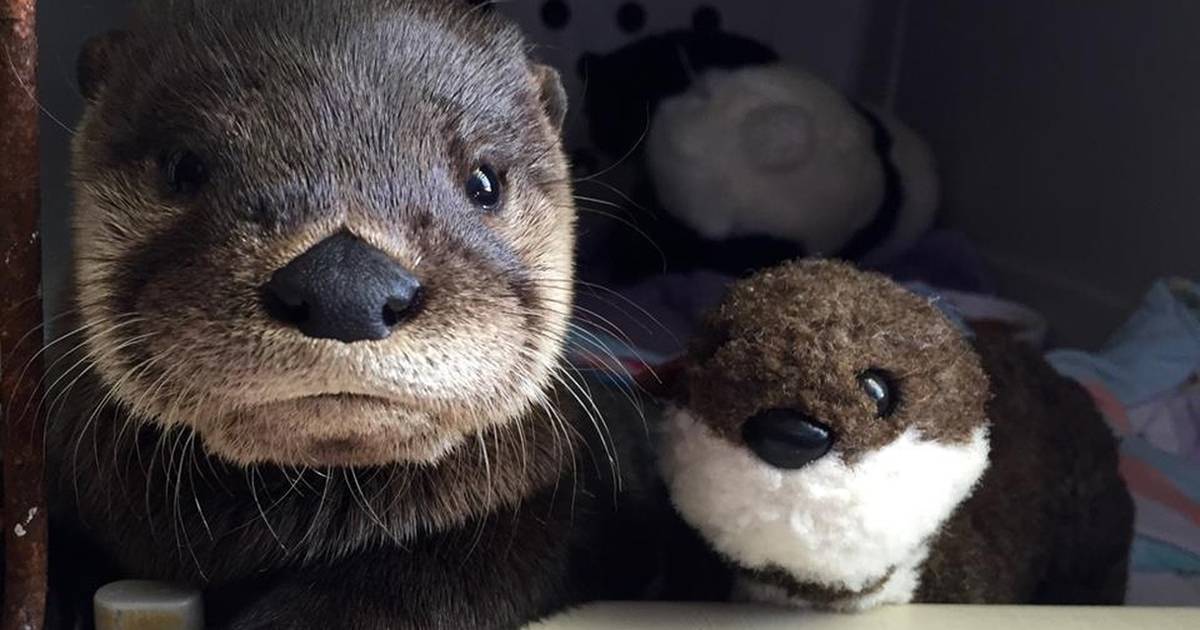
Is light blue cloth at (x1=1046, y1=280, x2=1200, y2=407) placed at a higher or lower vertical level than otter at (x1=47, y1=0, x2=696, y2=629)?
lower

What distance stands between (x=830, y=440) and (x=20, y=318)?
51 centimetres

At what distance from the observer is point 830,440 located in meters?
0.80

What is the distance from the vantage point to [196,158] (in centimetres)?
76

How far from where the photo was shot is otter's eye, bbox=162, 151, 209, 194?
757 millimetres

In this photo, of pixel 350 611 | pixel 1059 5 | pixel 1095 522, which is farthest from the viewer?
pixel 1059 5

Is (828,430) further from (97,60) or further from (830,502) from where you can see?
(97,60)

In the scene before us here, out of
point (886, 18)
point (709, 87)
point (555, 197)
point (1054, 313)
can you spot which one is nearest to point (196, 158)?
Answer: point (555, 197)

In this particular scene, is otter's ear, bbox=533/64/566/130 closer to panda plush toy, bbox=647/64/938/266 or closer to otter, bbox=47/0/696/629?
otter, bbox=47/0/696/629

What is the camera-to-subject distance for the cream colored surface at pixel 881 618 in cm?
84

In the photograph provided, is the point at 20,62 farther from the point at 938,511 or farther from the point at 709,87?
the point at 709,87

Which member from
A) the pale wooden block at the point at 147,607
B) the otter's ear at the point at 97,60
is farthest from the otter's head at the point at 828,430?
the otter's ear at the point at 97,60

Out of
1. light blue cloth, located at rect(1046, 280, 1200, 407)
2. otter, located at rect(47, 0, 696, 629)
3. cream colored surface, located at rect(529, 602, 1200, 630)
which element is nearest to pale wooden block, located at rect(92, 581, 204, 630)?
otter, located at rect(47, 0, 696, 629)

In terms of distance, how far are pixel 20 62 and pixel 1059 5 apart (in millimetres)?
1626

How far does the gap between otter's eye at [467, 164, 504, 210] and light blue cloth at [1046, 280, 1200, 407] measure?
95cm
